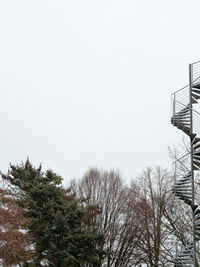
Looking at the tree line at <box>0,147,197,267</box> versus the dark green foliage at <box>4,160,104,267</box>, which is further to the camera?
the dark green foliage at <box>4,160,104,267</box>

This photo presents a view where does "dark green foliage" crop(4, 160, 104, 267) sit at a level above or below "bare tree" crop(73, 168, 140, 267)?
below

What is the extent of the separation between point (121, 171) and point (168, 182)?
6.37 metres

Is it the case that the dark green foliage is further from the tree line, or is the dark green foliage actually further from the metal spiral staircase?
the metal spiral staircase

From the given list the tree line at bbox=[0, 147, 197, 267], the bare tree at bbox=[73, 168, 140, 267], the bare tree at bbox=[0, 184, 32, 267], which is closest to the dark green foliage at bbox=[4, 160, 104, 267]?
the tree line at bbox=[0, 147, 197, 267]

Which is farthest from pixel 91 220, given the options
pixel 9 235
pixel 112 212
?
pixel 9 235

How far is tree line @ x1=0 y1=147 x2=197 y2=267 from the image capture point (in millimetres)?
23500

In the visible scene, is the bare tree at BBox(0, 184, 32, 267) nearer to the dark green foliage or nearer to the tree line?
the tree line

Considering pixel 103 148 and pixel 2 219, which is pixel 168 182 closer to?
pixel 2 219

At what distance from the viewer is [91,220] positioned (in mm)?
32219

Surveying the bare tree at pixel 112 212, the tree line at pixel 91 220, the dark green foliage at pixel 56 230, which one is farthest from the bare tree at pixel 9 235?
the bare tree at pixel 112 212

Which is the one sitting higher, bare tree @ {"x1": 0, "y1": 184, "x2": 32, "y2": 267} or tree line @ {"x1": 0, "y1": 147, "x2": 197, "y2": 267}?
tree line @ {"x1": 0, "y1": 147, "x2": 197, "y2": 267}

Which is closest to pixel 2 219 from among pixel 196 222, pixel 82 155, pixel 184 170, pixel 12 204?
pixel 12 204

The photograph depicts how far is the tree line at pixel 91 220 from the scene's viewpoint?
77.1 feet

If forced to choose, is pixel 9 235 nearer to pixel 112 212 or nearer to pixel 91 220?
pixel 91 220
